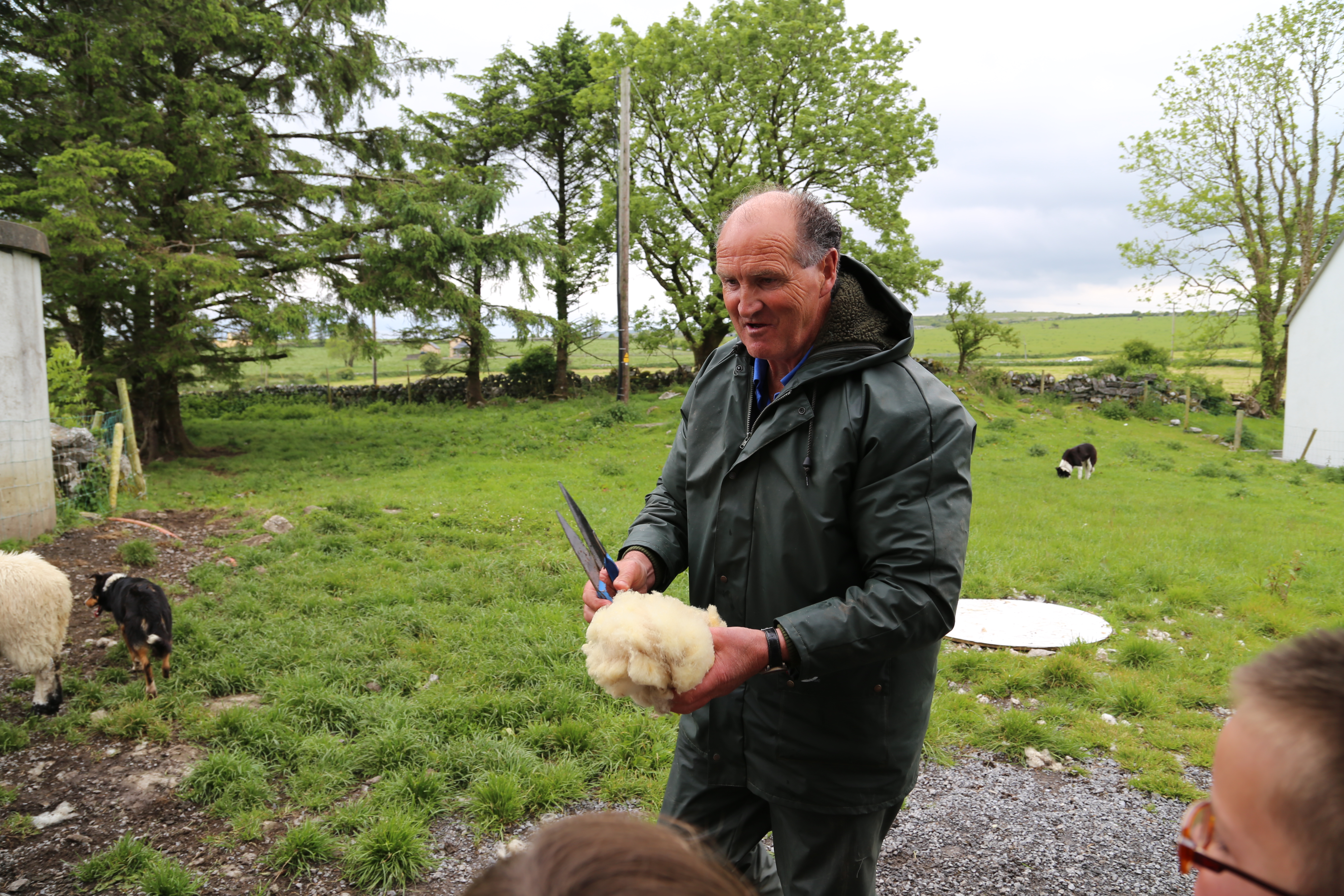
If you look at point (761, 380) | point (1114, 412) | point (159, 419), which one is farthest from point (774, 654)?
point (1114, 412)

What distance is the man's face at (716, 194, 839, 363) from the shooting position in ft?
6.84

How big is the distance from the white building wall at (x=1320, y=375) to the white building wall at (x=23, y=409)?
2511 centimetres

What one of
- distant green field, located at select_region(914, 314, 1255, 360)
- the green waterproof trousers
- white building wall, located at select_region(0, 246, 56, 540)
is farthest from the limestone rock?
distant green field, located at select_region(914, 314, 1255, 360)

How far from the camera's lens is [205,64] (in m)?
16.1

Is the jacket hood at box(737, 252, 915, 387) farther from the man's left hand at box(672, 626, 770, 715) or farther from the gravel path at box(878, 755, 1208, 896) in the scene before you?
the gravel path at box(878, 755, 1208, 896)

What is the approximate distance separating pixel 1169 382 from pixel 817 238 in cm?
3324

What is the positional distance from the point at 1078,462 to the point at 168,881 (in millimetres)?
15435

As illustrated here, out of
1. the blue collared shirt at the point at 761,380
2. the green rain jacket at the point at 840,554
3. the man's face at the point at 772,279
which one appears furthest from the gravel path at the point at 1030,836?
the man's face at the point at 772,279

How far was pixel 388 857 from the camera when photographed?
343 centimetres

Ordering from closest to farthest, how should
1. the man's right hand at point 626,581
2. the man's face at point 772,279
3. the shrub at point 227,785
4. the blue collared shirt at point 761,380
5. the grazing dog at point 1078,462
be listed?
the man's face at point 772,279 < the man's right hand at point 626,581 < the blue collared shirt at point 761,380 < the shrub at point 227,785 < the grazing dog at point 1078,462

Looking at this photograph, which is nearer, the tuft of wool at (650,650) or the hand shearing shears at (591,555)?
the tuft of wool at (650,650)

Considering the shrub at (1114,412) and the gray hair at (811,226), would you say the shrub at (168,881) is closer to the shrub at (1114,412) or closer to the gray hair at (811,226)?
the gray hair at (811,226)

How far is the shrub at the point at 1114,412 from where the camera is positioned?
1002 inches

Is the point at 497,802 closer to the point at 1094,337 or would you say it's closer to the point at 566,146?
the point at 566,146
